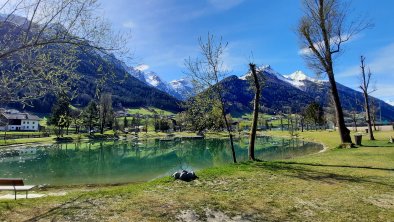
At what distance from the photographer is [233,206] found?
39.0ft

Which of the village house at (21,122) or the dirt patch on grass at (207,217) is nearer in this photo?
the dirt patch on grass at (207,217)

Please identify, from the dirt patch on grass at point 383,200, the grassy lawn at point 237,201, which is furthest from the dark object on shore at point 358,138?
the dirt patch on grass at point 383,200

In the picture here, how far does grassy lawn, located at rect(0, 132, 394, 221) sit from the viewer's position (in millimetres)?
10656

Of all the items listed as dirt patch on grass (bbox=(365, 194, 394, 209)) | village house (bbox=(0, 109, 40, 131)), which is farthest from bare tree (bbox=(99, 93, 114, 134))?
dirt patch on grass (bbox=(365, 194, 394, 209))

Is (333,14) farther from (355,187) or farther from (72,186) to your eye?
(72,186)

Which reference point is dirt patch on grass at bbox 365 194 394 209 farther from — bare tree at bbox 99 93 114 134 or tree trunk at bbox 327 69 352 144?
bare tree at bbox 99 93 114 134

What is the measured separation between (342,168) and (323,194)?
22.5 feet

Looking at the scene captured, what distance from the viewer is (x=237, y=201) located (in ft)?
41.2

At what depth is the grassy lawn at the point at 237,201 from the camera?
1066 centimetres

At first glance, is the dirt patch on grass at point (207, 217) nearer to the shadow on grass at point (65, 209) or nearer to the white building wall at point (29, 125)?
the shadow on grass at point (65, 209)

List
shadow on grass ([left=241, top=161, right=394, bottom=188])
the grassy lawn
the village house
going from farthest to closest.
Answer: the village house
shadow on grass ([left=241, top=161, right=394, bottom=188])
the grassy lawn

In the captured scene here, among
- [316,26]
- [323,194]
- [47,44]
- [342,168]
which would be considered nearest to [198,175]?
[323,194]

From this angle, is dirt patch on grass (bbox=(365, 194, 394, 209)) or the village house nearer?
dirt patch on grass (bbox=(365, 194, 394, 209))

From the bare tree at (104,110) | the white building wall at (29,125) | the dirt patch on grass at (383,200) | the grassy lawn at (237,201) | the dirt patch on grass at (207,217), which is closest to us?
the dirt patch on grass at (207,217)
